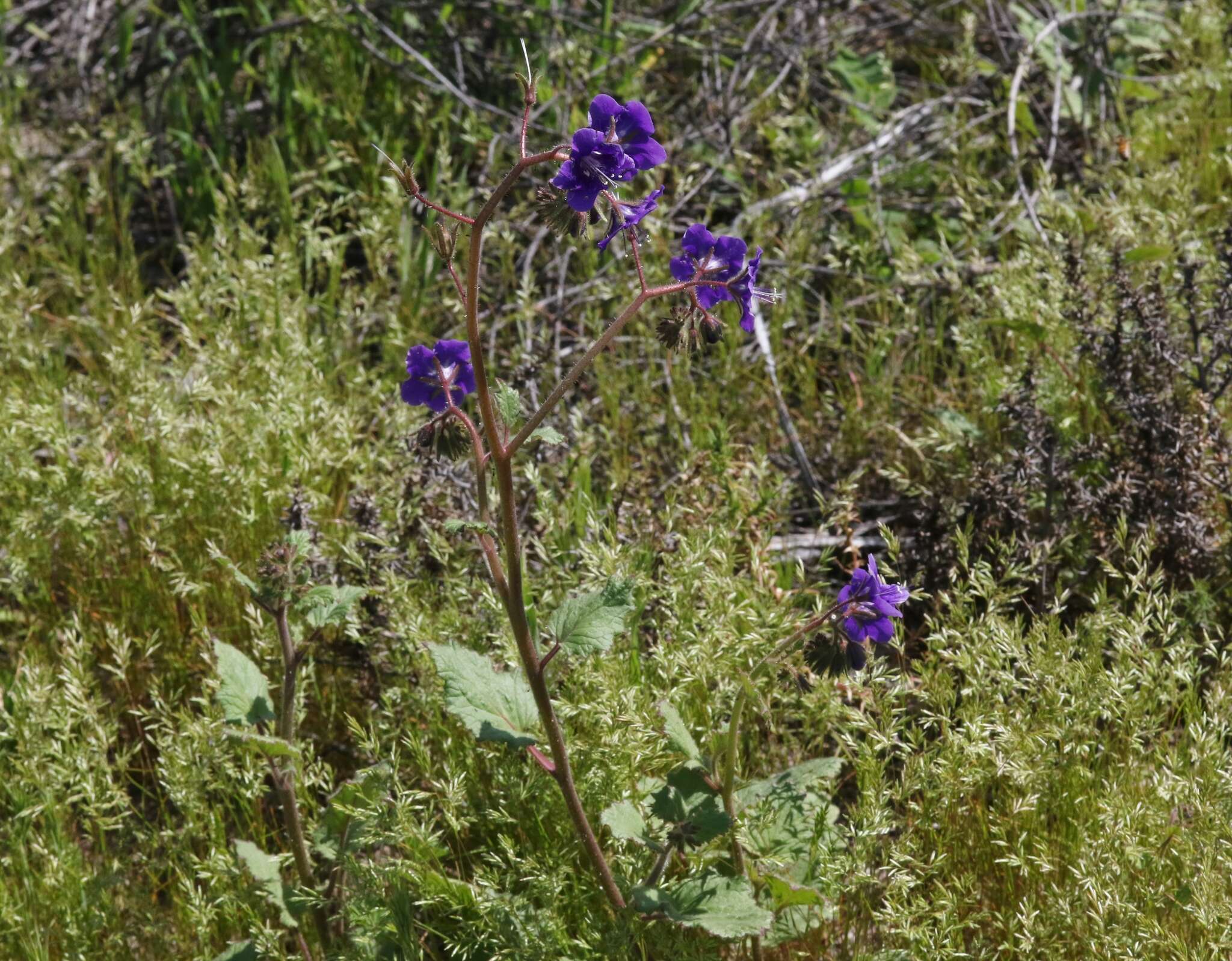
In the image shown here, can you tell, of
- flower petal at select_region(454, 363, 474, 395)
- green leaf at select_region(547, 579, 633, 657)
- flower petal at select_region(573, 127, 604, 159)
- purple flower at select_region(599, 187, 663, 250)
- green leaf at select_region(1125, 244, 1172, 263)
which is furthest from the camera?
green leaf at select_region(1125, 244, 1172, 263)

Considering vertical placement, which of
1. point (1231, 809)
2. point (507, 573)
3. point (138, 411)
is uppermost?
point (507, 573)

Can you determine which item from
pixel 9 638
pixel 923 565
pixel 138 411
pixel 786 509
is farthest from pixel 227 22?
pixel 923 565

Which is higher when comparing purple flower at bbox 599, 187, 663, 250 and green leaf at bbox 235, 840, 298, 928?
purple flower at bbox 599, 187, 663, 250

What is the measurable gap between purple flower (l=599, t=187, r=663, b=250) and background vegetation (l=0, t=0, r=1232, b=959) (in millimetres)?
644

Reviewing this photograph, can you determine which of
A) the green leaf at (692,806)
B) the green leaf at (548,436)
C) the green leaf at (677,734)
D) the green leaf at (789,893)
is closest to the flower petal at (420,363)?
the green leaf at (548,436)

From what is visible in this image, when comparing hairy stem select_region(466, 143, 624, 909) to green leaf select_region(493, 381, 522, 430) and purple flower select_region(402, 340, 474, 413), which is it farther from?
purple flower select_region(402, 340, 474, 413)

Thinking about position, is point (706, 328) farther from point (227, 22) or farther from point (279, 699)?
point (227, 22)

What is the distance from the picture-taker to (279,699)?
2.30 m

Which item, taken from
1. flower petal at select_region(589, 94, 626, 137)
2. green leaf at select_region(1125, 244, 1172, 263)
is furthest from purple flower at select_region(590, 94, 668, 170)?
green leaf at select_region(1125, 244, 1172, 263)

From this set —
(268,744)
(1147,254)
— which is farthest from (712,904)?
(1147,254)

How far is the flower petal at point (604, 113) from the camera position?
4.96 feet

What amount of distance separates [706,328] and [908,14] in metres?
3.34

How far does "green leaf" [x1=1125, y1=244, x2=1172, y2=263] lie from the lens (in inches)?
116

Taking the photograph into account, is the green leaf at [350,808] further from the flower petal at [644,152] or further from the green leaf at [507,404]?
the flower petal at [644,152]
